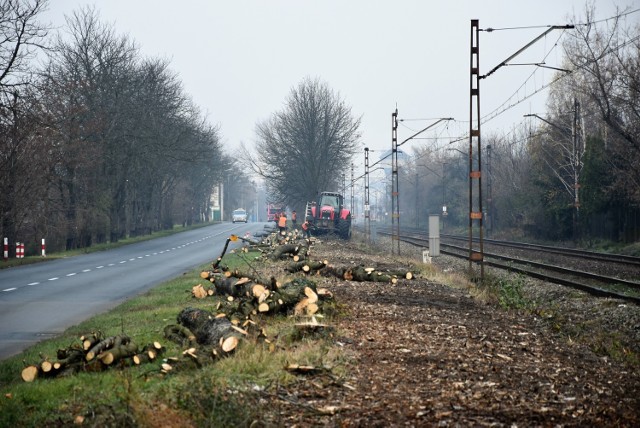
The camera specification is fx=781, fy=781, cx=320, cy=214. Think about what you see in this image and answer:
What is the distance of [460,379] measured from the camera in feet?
26.1

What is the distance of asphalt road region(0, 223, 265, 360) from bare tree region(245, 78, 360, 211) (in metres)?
33.3

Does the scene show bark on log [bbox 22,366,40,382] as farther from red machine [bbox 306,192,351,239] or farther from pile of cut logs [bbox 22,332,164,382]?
red machine [bbox 306,192,351,239]

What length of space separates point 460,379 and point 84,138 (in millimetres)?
44382

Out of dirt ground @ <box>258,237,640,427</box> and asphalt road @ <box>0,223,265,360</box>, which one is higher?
dirt ground @ <box>258,237,640,427</box>

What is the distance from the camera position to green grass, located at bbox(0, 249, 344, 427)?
21.0 ft

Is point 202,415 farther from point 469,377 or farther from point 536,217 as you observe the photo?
point 536,217

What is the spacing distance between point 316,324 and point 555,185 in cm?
4236

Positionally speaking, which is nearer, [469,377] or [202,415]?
[202,415]

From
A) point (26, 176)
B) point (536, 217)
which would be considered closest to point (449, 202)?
point (536, 217)

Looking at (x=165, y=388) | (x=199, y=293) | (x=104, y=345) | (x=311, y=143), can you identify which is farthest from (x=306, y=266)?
(x=311, y=143)

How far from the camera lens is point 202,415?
643cm

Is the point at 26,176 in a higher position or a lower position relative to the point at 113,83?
lower

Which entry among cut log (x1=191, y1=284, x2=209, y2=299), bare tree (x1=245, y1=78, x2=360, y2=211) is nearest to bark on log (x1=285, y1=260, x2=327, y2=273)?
cut log (x1=191, y1=284, x2=209, y2=299)

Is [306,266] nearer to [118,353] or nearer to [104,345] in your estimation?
[104,345]
